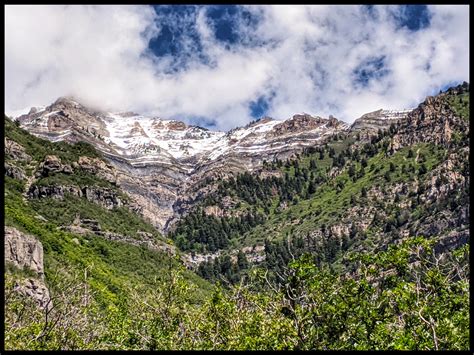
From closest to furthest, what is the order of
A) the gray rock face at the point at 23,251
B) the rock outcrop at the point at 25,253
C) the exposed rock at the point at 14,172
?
the rock outcrop at the point at 25,253
the gray rock face at the point at 23,251
the exposed rock at the point at 14,172

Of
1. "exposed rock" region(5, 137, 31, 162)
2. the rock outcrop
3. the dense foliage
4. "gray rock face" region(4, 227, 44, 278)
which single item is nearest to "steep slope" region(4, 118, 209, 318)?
"exposed rock" region(5, 137, 31, 162)

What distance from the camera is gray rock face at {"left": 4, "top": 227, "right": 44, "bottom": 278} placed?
77812 mm

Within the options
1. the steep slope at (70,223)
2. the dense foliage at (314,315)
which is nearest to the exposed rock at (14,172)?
the steep slope at (70,223)

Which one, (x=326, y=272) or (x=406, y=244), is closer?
(x=406, y=244)

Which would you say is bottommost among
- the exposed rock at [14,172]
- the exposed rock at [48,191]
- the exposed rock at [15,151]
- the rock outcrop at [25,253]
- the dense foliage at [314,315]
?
the dense foliage at [314,315]

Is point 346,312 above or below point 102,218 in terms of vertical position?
below

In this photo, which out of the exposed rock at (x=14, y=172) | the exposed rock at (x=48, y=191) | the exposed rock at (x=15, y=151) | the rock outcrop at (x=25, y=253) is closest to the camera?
the rock outcrop at (x=25, y=253)

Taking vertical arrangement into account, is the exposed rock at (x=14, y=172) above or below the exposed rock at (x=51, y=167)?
below

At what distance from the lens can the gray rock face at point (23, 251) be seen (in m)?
77.8

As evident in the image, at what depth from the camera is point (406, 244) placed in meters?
21.0

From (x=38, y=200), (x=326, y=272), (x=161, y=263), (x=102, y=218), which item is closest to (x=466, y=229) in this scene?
(x=161, y=263)

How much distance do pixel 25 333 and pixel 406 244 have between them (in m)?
17.1

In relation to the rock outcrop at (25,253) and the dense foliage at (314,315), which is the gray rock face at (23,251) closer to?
the rock outcrop at (25,253)

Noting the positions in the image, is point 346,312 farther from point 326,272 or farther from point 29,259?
point 29,259
